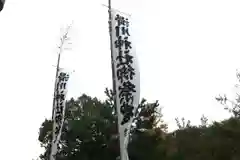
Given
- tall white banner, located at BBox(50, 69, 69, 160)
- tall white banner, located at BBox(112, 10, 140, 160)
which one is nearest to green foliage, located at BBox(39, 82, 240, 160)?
tall white banner, located at BBox(50, 69, 69, 160)

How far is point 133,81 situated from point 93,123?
21.1 m

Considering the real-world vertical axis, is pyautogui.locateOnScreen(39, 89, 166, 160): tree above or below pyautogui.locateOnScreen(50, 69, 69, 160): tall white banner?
above

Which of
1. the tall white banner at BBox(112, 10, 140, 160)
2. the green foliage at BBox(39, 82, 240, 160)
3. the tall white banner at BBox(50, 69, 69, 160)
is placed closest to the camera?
the tall white banner at BBox(112, 10, 140, 160)

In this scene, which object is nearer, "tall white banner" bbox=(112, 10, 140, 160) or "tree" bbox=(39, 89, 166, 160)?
"tall white banner" bbox=(112, 10, 140, 160)

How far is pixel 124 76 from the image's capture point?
10508 mm

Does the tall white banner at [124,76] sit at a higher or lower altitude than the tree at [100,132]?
lower

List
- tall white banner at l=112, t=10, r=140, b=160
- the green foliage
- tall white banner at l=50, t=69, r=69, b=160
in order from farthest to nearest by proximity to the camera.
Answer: the green foliage < tall white banner at l=50, t=69, r=69, b=160 < tall white banner at l=112, t=10, r=140, b=160

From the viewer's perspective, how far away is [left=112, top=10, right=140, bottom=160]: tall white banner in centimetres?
1015

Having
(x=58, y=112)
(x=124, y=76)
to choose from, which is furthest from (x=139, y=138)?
(x=124, y=76)

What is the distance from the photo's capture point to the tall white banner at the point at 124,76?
10.1m

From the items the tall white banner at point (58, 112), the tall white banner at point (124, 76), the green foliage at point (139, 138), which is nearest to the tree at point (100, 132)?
the green foliage at point (139, 138)

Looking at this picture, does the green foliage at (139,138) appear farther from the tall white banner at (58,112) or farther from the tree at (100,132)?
the tall white banner at (58,112)

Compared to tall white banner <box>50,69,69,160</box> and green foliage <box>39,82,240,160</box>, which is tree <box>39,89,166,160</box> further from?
tall white banner <box>50,69,69,160</box>

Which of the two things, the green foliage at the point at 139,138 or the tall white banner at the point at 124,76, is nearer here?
the tall white banner at the point at 124,76
